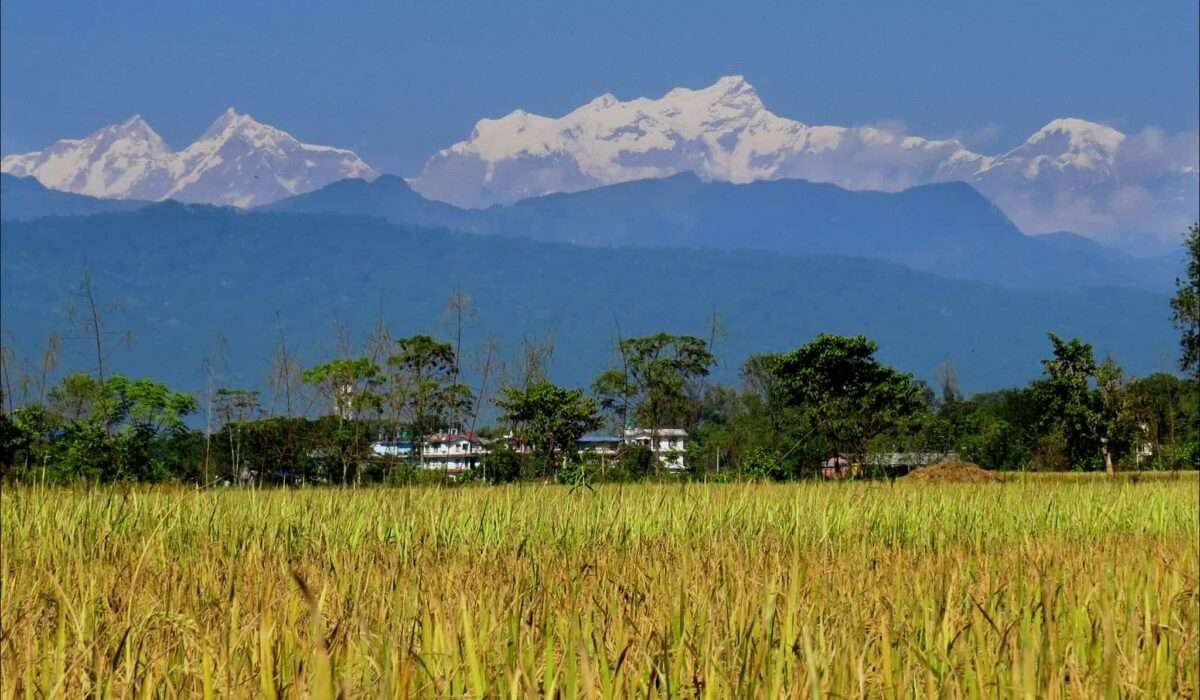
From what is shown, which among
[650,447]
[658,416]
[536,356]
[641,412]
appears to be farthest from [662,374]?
[536,356]

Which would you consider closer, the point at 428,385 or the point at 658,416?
the point at 428,385

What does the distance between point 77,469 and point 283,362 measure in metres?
3.55

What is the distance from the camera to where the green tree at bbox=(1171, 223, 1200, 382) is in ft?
112

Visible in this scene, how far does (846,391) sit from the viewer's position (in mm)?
36250

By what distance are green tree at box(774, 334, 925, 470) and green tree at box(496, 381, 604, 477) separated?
22.8ft

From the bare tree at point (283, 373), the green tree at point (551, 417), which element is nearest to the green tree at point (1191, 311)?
the green tree at point (551, 417)

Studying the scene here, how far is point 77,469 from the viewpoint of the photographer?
58.8 feet

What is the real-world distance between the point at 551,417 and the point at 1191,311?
1920cm

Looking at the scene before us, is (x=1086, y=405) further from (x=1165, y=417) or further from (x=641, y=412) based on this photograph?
(x=641, y=412)

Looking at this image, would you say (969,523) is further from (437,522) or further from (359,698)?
(359,698)

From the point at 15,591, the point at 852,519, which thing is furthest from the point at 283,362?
the point at 15,591

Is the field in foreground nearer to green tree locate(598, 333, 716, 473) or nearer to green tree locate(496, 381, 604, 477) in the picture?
green tree locate(496, 381, 604, 477)

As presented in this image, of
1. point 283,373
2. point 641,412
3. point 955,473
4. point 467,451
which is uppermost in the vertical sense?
point 283,373

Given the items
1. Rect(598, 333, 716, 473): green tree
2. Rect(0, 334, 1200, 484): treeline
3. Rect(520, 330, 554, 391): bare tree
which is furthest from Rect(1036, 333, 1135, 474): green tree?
Rect(520, 330, 554, 391): bare tree
